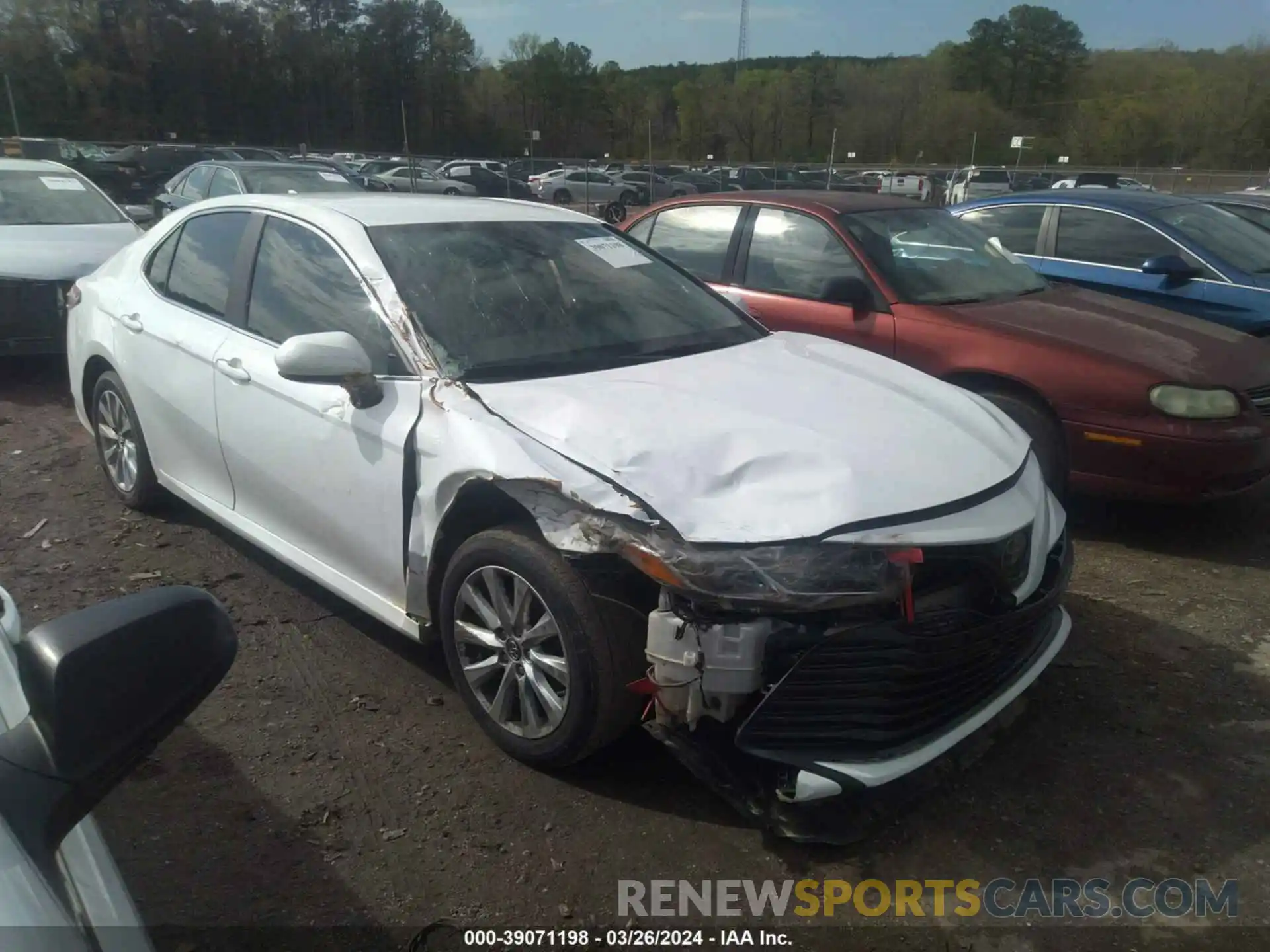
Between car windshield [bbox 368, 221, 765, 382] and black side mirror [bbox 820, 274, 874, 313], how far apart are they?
1386mm

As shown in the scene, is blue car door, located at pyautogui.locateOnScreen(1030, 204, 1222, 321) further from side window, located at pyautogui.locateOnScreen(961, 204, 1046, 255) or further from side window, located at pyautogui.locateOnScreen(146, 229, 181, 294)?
side window, located at pyautogui.locateOnScreen(146, 229, 181, 294)

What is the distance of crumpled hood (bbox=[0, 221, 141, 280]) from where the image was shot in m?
6.99

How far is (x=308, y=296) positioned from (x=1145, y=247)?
5.93m

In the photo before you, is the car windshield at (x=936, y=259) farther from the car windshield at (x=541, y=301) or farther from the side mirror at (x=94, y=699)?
the side mirror at (x=94, y=699)

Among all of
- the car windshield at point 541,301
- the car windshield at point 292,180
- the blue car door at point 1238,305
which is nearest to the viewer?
the car windshield at point 541,301

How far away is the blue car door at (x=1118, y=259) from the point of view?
653cm

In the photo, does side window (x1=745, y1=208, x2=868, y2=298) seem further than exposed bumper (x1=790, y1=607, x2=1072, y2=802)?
Yes

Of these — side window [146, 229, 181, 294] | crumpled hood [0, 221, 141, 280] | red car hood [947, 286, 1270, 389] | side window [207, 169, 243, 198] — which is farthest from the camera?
side window [207, 169, 243, 198]

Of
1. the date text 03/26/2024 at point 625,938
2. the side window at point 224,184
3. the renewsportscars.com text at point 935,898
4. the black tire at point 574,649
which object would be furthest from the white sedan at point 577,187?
the date text 03/26/2024 at point 625,938

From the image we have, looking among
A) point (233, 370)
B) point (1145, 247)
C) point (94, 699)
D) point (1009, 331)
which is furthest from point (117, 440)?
point (1145, 247)

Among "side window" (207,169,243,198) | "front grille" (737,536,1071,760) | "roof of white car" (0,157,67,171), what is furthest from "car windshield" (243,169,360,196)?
"front grille" (737,536,1071,760)

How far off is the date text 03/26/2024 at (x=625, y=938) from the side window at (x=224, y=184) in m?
10.4

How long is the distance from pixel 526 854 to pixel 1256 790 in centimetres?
215

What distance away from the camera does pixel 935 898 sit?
2443 mm
